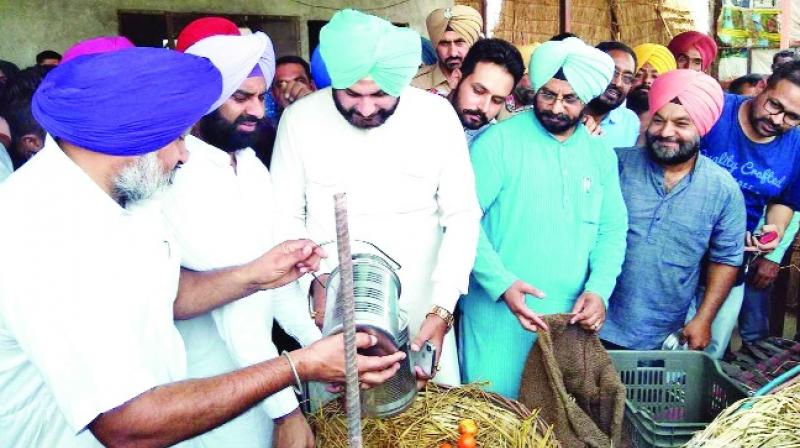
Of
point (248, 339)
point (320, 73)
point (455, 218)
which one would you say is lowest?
point (248, 339)

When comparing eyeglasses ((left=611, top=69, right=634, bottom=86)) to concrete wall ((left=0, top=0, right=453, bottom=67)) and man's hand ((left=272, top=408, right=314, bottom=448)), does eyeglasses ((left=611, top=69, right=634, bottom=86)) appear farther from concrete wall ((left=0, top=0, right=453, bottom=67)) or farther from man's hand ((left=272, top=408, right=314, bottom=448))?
concrete wall ((left=0, top=0, right=453, bottom=67))

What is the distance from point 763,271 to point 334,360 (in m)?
3.18

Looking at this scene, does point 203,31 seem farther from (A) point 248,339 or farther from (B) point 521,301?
(B) point 521,301

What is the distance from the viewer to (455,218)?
2703 mm

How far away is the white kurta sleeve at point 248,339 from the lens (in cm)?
204

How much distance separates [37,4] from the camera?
5770mm

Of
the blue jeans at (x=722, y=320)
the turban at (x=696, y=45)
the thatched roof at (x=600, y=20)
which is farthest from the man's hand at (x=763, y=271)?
the thatched roof at (x=600, y=20)

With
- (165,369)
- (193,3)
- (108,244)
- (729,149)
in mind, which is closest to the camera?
(108,244)

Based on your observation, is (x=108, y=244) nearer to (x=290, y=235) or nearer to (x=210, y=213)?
(x=210, y=213)

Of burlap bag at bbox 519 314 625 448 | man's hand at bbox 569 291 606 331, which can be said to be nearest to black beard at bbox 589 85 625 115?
man's hand at bbox 569 291 606 331

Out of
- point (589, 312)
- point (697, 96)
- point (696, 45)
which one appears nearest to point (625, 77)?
point (697, 96)

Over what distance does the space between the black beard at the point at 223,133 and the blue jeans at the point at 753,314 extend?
10.9 feet

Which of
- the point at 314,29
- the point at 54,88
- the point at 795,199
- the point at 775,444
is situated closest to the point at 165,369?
the point at 54,88

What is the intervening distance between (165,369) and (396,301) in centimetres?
64
